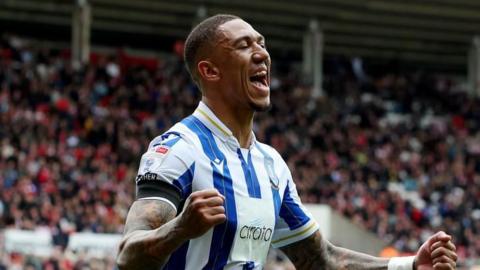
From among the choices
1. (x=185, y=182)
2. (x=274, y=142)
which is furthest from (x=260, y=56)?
(x=274, y=142)

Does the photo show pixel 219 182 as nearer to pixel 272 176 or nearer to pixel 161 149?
pixel 161 149

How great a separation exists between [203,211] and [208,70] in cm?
102

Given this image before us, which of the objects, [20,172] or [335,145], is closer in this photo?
[20,172]

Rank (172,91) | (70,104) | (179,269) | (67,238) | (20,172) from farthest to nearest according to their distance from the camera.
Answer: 1. (172,91)
2. (70,104)
3. (20,172)
4. (67,238)
5. (179,269)

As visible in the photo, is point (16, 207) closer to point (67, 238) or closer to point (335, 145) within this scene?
point (67, 238)

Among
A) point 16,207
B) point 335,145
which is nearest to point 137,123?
point 335,145

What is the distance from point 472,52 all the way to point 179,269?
3508 centimetres

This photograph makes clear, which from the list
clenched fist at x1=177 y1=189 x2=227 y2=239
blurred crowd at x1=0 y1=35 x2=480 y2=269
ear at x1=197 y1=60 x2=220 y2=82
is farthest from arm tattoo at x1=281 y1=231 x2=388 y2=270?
blurred crowd at x1=0 y1=35 x2=480 y2=269

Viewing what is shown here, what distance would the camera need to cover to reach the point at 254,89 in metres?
4.52

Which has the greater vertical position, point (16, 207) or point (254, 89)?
point (254, 89)

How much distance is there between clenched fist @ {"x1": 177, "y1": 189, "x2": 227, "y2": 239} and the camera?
12.2ft

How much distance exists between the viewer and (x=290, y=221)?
4.87 meters

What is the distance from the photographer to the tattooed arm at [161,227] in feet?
12.3

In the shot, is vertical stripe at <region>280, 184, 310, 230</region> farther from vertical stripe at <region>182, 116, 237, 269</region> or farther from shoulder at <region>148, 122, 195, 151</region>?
shoulder at <region>148, 122, 195, 151</region>
